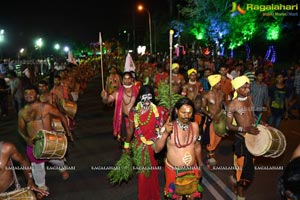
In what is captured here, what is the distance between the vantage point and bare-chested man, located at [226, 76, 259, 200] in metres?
5.79

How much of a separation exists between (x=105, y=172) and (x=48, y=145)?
7.69 ft

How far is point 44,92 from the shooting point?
862 centimetres

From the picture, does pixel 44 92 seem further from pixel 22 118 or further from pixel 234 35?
pixel 234 35

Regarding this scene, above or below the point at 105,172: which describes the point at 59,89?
above

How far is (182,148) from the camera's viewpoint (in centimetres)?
492

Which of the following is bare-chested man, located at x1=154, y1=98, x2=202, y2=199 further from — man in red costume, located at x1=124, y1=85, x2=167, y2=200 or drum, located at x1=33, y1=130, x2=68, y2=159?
drum, located at x1=33, y1=130, x2=68, y2=159

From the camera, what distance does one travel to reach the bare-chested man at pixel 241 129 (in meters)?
5.79

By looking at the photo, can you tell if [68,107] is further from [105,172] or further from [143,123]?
[143,123]

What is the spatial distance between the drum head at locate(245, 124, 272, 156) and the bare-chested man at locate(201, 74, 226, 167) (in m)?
1.88

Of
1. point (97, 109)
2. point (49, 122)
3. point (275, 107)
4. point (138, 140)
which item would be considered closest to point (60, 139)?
point (49, 122)

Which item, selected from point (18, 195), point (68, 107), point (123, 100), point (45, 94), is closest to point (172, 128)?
point (18, 195)

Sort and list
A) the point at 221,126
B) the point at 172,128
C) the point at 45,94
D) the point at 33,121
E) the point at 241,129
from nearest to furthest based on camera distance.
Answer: the point at 172,128
the point at 241,129
the point at 33,121
the point at 221,126
the point at 45,94

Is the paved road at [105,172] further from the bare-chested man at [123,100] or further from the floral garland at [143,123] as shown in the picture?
the floral garland at [143,123]

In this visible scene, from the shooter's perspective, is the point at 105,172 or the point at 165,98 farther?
the point at 105,172
